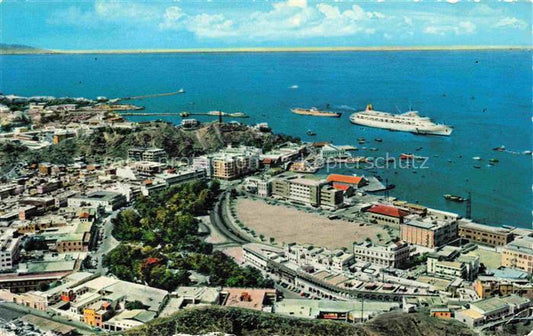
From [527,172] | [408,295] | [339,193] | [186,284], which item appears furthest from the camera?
[527,172]

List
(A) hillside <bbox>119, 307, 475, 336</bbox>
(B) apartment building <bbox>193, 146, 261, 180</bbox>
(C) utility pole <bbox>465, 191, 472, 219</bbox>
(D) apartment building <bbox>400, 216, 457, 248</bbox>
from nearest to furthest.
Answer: (A) hillside <bbox>119, 307, 475, 336</bbox>, (D) apartment building <bbox>400, 216, 457, 248</bbox>, (C) utility pole <bbox>465, 191, 472, 219</bbox>, (B) apartment building <bbox>193, 146, 261, 180</bbox>

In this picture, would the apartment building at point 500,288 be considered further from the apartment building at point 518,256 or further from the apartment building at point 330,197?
the apartment building at point 330,197

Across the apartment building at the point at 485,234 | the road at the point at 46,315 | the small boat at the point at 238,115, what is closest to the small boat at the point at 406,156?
the apartment building at the point at 485,234

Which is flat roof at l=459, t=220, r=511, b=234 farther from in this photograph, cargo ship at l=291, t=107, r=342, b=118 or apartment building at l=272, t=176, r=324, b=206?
cargo ship at l=291, t=107, r=342, b=118

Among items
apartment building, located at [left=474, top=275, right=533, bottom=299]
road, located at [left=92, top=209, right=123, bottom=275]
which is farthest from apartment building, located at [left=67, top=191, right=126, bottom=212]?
apartment building, located at [left=474, top=275, right=533, bottom=299]

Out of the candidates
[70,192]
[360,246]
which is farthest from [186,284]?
[70,192]

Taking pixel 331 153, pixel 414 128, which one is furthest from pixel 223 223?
pixel 414 128

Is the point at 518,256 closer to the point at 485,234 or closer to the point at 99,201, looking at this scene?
the point at 485,234

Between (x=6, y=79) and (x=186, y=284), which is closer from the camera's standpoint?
(x=186, y=284)

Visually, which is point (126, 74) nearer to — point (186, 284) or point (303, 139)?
point (303, 139)
